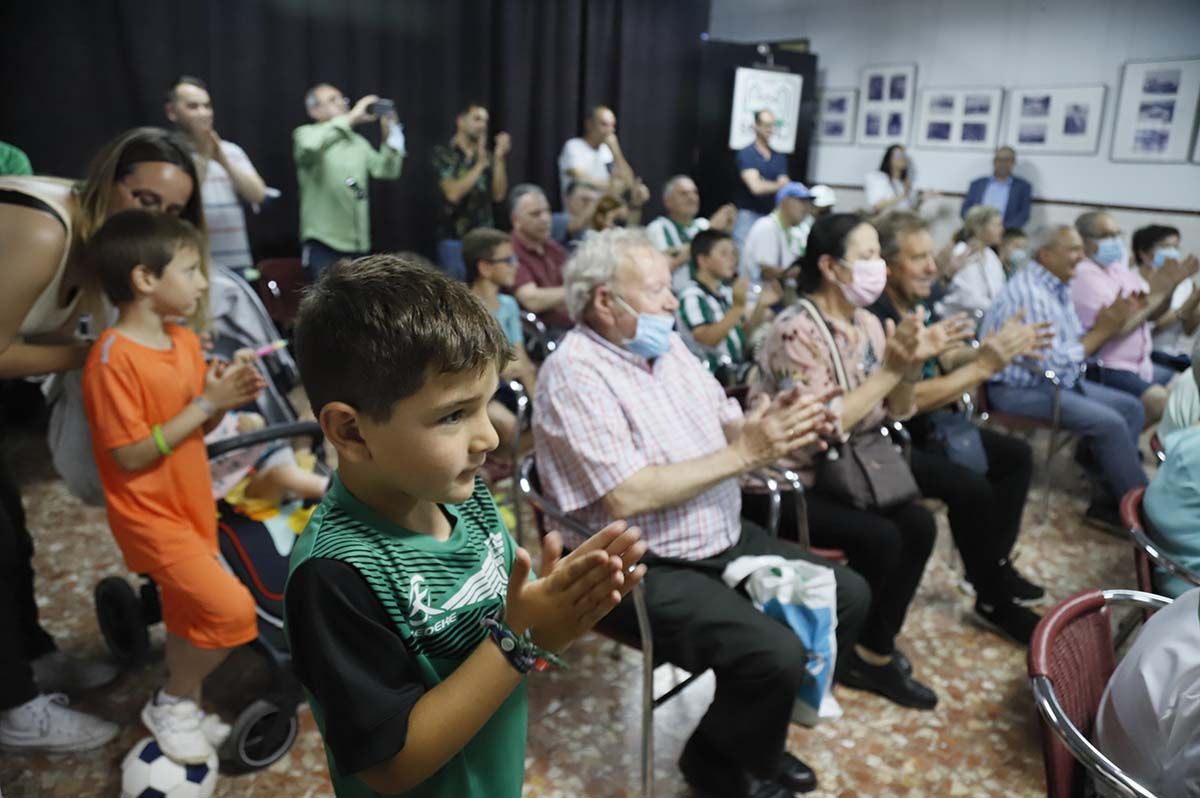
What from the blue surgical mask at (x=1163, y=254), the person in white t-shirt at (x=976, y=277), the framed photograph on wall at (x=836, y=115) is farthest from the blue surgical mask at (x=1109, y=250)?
the framed photograph on wall at (x=836, y=115)

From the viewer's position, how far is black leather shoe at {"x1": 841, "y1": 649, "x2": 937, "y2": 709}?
2.24 m

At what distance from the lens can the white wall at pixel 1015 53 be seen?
6.09 meters

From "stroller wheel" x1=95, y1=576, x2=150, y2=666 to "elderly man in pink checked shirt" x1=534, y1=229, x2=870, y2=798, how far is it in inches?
46.1

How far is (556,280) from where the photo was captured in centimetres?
429

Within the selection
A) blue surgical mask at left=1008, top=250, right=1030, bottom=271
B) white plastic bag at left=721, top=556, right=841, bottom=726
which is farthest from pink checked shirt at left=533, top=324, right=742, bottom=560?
blue surgical mask at left=1008, top=250, right=1030, bottom=271

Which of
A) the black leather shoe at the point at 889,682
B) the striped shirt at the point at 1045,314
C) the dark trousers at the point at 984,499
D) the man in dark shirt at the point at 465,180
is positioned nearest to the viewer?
the black leather shoe at the point at 889,682

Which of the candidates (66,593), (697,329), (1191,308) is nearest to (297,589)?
(66,593)

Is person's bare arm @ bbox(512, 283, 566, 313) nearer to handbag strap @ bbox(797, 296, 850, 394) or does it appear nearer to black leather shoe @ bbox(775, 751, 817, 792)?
handbag strap @ bbox(797, 296, 850, 394)

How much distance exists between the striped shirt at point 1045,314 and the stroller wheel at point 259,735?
116 inches

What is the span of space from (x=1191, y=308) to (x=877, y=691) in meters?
3.51

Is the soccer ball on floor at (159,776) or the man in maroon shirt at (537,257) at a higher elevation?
the man in maroon shirt at (537,257)

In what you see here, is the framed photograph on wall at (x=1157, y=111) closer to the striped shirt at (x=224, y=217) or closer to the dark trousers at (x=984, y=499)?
the dark trousers at (x=984, y=499)

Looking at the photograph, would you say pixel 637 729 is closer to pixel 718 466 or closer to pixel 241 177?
pixel 718 466

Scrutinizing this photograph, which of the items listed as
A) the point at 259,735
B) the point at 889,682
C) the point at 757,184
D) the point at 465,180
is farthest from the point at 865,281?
the point at 757,184
